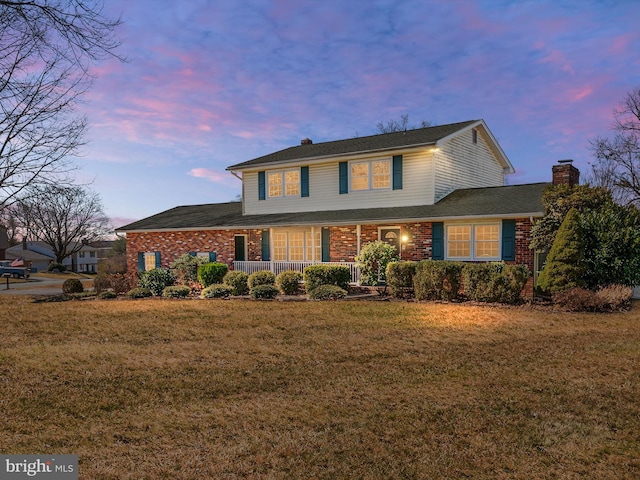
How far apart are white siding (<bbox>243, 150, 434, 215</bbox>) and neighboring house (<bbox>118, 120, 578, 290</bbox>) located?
0.16 feet

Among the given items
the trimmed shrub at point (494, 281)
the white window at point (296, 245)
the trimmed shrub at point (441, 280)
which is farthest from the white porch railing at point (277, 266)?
the trimmed shrub at point (494, 281)

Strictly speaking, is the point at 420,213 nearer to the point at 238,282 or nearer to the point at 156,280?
the point at 238,282

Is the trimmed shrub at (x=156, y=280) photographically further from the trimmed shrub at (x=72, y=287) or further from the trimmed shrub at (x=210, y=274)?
the trimmed shrub at (x=72, y=287)

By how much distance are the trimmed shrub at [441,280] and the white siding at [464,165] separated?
204 inches

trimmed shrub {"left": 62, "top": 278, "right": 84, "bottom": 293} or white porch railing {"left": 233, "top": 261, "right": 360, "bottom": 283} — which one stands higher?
white porch railing {"left": 233, "top": 261, "right": 360, "bottom": 283}

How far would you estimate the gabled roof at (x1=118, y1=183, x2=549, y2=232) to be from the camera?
15930 mm

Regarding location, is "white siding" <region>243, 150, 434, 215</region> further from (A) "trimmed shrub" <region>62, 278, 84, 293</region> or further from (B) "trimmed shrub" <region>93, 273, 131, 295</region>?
(A) "trimmed shrub" <region>62, 278, 84, 293</region>

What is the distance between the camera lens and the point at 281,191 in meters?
22.1

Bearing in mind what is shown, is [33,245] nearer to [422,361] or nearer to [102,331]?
[102,331]

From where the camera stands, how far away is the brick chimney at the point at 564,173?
1576 cm

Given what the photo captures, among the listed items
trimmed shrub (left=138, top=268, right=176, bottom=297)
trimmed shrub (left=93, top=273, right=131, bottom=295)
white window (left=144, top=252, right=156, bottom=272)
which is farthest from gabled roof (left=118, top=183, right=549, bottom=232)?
trimmed shrub (left=93, top=273, right=131, bottom=295)

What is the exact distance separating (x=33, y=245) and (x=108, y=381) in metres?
95.6

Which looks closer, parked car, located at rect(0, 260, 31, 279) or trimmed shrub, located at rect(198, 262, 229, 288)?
trimmed shrub, located at rect(198, 262, 229, 288)

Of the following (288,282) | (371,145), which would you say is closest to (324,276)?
(288,282)
